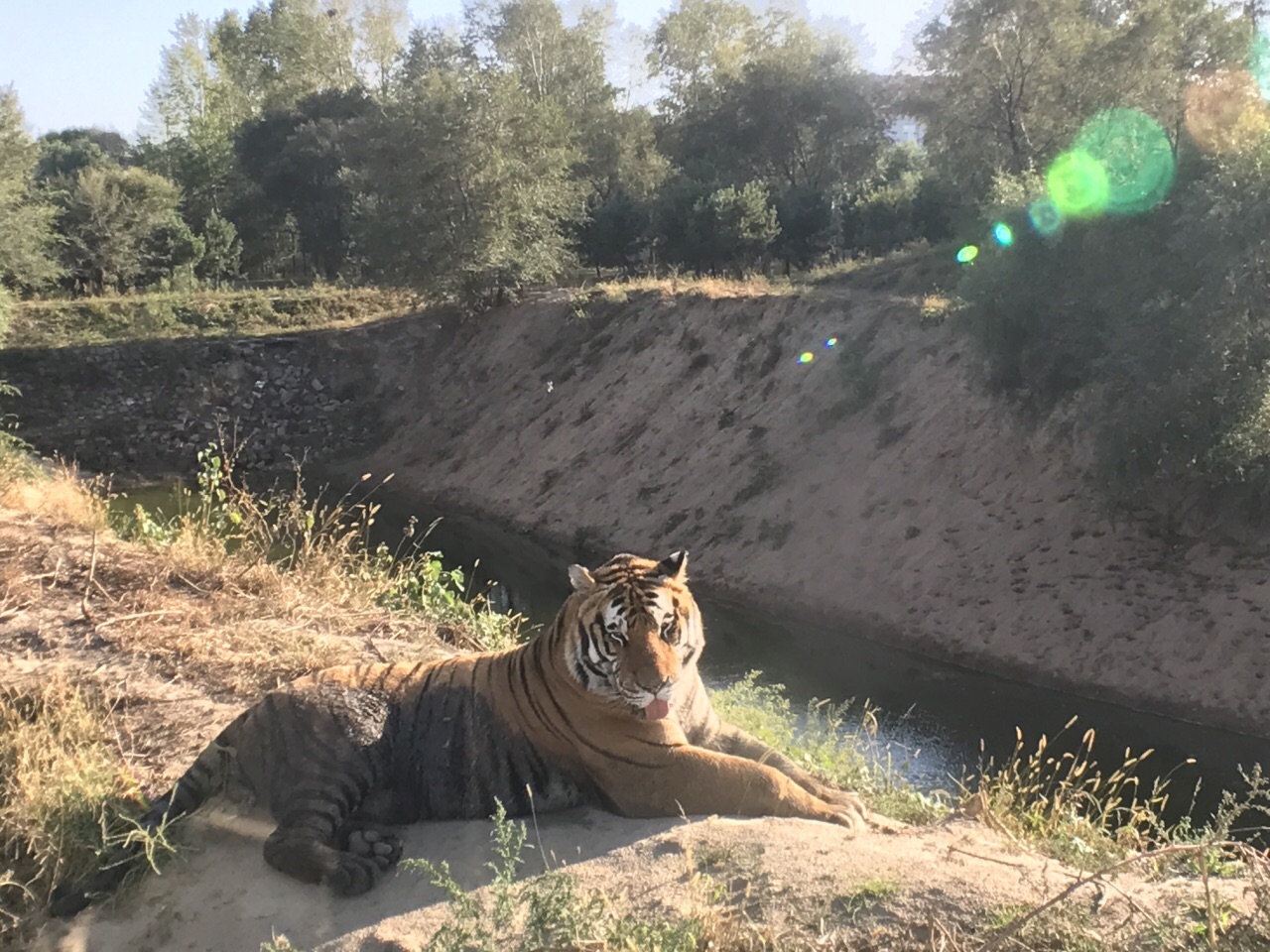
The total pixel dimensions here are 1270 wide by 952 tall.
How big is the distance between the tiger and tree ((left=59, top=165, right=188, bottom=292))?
39301 mm

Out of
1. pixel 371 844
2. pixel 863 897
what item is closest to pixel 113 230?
pixel 371 844

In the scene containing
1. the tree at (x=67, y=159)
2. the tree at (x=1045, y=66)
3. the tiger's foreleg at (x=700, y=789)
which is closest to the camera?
the tiger's foreleg at (x=700, y=789)

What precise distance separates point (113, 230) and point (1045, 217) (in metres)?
35.8

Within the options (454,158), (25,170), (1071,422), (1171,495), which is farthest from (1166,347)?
(25,170)

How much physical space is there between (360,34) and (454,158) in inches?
1264

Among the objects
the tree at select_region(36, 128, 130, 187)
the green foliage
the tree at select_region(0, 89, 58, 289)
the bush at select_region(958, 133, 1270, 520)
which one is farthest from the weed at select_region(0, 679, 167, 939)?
the tree at select_region(36, 128, 130, 187)

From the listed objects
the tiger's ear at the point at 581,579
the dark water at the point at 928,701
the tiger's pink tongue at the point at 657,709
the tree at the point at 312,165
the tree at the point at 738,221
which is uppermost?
the tree at the point at 312,165

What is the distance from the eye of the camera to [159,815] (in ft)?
15.7

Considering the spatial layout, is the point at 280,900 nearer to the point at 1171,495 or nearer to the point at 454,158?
the point at 1171,495

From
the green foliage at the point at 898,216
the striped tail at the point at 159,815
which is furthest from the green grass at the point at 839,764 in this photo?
the green foliage at the point at 898,216

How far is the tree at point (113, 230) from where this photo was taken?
129ft

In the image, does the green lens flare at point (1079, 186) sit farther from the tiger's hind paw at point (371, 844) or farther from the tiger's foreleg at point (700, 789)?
the tiger's hind paw at point (371, 844)

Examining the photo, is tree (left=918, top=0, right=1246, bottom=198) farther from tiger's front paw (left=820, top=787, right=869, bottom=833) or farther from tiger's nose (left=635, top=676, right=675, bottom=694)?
tiger's nose (left=635, top=676, right=675, bottom=694)

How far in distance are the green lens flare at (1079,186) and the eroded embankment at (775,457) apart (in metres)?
4.26
